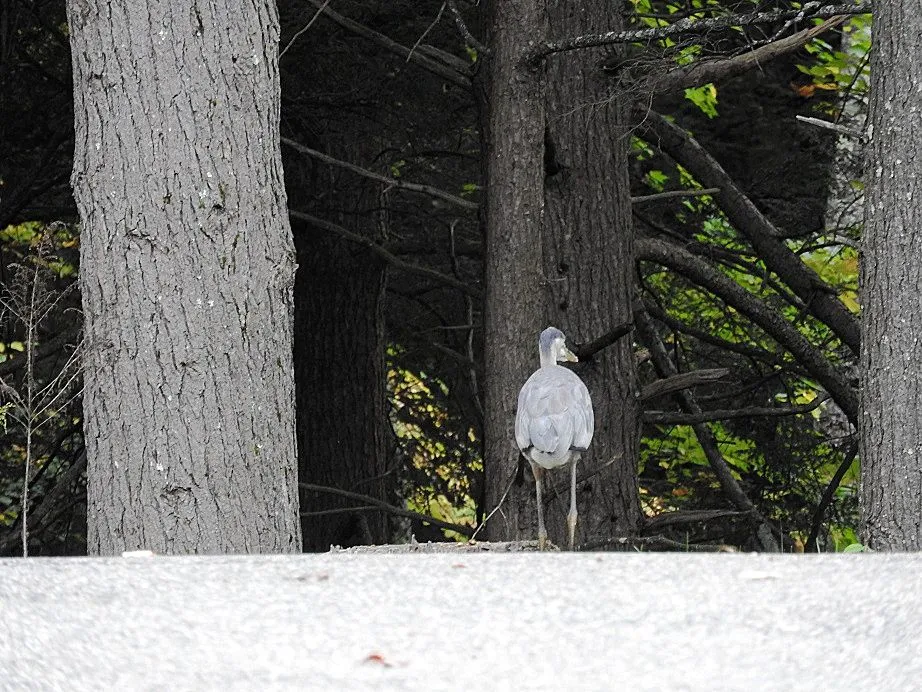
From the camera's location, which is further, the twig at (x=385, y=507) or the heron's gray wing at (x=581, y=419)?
the twig at (x=385, y=507)

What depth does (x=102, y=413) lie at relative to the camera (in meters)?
6.34

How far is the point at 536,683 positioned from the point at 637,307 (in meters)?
7.60

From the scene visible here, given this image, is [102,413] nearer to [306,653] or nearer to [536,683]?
[306,653]

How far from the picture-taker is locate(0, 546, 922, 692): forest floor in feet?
12.8

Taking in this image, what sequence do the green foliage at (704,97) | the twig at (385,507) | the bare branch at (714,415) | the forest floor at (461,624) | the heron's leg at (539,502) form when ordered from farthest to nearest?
the green foliage at (704,97) < the twig at (385,507) < the bare branch at (714,415) < the heron's leg at (539,502) < the forest floor at (461,624)

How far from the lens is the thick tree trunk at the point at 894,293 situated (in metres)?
6.59

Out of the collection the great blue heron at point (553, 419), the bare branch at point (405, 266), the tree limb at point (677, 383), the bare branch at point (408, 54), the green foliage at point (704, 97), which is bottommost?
the great blue heron at point (553, 419)

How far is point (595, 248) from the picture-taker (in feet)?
31.4

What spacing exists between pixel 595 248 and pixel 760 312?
→ 2.17 m

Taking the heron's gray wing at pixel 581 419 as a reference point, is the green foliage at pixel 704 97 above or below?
above

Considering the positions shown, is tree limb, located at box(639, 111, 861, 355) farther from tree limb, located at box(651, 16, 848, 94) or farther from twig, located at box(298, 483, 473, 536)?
twig, located at box(298, 483, 473, 536)

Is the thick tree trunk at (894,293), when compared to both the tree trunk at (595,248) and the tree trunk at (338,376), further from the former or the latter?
the tree trunk at (338,376)

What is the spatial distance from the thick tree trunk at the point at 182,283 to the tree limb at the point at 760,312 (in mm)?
4936

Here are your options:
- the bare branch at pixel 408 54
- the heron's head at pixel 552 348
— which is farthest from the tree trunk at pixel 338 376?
the heron's head at pixel 552 348
